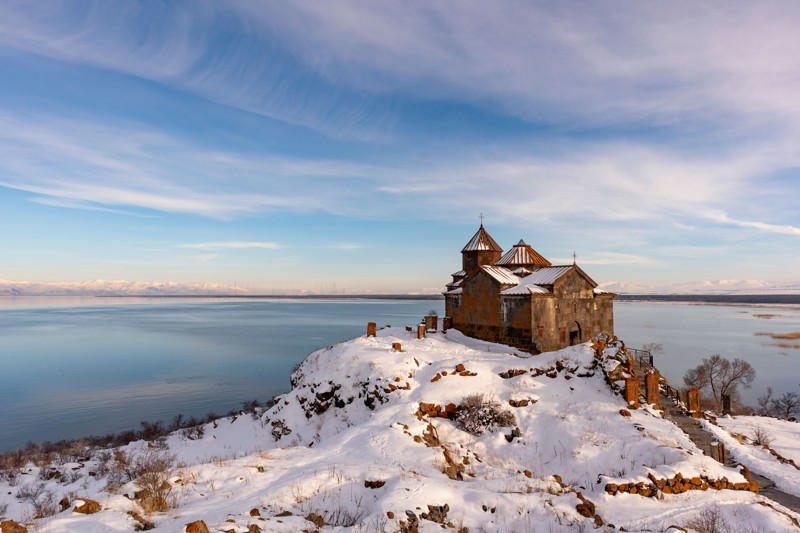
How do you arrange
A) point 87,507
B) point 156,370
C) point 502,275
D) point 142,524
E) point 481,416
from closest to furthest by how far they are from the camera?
point 142,524 < point 87,507 < point 481,416 < point 502,275 < point 156,370

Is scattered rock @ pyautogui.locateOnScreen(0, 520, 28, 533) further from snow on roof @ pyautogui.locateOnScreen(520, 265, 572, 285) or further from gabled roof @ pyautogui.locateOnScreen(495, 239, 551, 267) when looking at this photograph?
gabled roof @ pyautogui.locateOnScreen(495, 239, 551, 267)

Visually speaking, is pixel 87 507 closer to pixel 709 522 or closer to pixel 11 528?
pixel 11 528

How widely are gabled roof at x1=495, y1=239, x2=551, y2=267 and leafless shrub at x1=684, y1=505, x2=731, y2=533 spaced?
2026 cm

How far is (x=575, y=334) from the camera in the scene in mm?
24500

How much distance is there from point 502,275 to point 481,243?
21.7ft

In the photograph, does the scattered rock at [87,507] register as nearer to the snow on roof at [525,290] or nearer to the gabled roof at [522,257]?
the snow on roof at [525,290]

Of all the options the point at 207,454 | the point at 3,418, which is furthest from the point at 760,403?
the point at 3,418

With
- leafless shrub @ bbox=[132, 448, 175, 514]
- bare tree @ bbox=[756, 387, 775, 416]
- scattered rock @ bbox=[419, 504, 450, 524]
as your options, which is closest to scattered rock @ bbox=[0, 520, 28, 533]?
leafless shrub @ bbox=[132, 448, 175, 514]

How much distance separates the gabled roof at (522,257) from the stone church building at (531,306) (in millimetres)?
64

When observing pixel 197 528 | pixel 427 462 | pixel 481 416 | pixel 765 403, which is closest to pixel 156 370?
pixel 481 416

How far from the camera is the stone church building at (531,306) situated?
22.7 metres

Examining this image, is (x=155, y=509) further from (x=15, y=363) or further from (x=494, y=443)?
(x=15, y=363)

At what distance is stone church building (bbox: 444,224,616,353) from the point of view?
22.7 meters

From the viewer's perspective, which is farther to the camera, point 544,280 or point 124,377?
point 124,377
